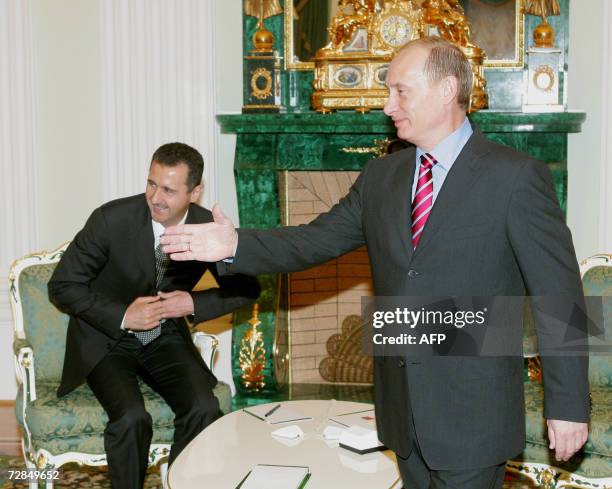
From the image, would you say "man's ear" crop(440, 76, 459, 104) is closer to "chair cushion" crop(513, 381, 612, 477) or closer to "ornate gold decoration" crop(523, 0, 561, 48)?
"chair cushion" crop(513, 381, 612, 477)

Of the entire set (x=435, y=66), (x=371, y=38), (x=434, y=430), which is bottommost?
(x=434, y=430)

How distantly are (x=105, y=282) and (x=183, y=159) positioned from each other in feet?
2.12

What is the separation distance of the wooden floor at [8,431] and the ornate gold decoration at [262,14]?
2369mm

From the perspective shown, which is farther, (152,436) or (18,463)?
(18,463)

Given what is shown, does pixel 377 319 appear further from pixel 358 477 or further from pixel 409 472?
pixel 358 477

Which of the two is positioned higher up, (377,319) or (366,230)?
(366,230)

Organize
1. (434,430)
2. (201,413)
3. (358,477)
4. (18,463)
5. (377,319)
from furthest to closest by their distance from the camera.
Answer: (18,463) → (201,413) → (358,477) → (377,319) → (434,430)

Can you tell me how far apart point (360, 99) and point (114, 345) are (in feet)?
5.85

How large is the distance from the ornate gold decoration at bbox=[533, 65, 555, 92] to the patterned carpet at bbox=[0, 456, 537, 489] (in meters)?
1.96


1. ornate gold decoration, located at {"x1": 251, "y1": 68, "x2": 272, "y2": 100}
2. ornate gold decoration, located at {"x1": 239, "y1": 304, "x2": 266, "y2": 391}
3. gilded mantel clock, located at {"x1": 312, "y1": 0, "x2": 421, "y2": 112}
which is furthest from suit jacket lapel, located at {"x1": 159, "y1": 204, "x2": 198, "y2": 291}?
gilded mantel clock, located at {"x1": 312, "y1": 0, "x2": 421, "y2": 112}

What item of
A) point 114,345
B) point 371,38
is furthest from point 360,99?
point 114,345

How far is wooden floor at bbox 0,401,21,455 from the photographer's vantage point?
4473 mm

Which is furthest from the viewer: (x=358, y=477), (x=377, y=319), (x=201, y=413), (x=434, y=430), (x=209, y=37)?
(x=209, y=37)

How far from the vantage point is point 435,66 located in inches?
88.5
